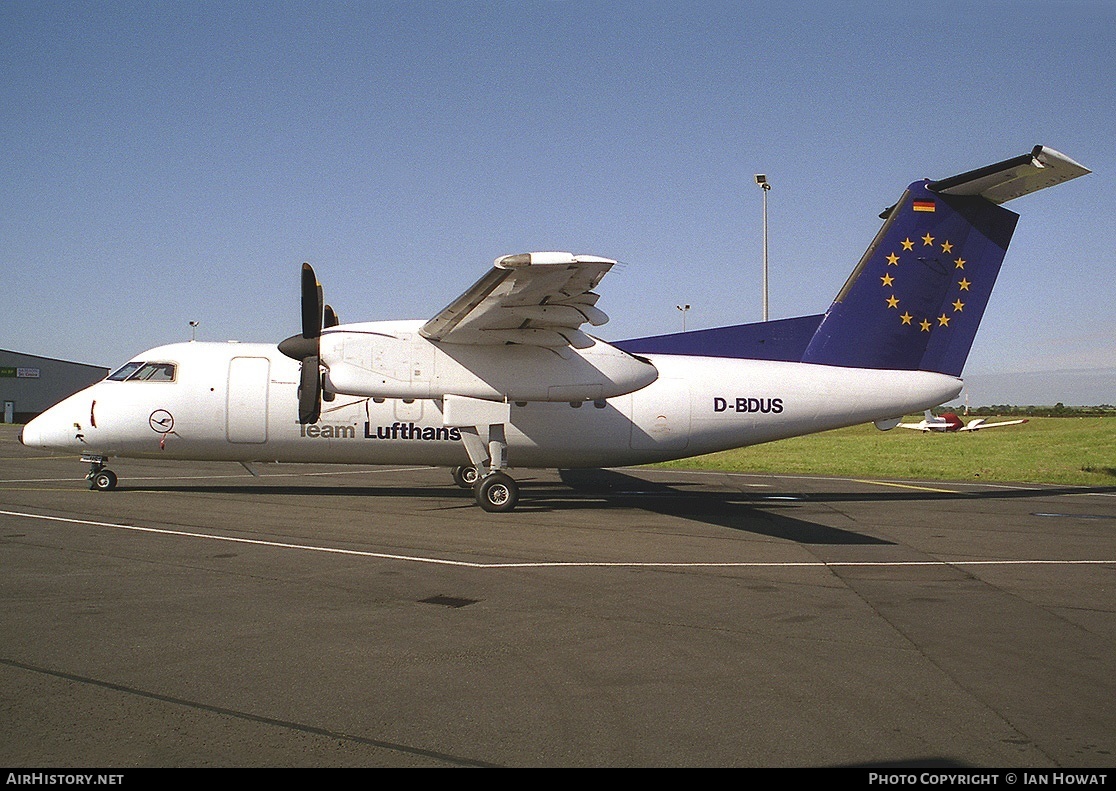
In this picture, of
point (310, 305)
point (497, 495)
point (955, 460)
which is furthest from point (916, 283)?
point (955, 460)

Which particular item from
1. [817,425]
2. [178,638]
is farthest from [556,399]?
[178,638]

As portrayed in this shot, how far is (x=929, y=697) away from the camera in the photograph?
5.10 metres

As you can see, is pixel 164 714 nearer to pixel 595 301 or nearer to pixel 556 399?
pixel 595 301

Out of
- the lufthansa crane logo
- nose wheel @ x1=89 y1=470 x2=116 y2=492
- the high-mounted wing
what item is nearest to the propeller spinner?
the high-mounted wing

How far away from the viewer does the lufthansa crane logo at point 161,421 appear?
15.7 meters

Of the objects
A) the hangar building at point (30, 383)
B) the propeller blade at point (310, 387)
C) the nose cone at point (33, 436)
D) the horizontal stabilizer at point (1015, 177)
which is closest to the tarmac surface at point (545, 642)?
the propeller blade at point (310, 387)

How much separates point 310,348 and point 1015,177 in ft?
42.6

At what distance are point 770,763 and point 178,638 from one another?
4400 millimetres

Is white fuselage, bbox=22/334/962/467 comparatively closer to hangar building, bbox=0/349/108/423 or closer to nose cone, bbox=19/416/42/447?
nose cone, bbox=19/416/42/447

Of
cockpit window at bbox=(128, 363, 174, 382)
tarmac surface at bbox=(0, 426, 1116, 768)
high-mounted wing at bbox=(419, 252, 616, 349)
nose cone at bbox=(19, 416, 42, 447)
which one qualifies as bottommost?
tarmac surface at bbox=(0, 426, 1116, 768)

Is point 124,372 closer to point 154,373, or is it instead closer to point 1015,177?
point 154,373

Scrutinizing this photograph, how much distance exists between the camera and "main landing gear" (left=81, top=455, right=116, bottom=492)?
16.0 m

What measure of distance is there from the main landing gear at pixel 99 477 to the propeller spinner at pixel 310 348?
4752 millimetres

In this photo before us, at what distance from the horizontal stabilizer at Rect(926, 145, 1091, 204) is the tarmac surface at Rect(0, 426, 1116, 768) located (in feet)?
19.8
